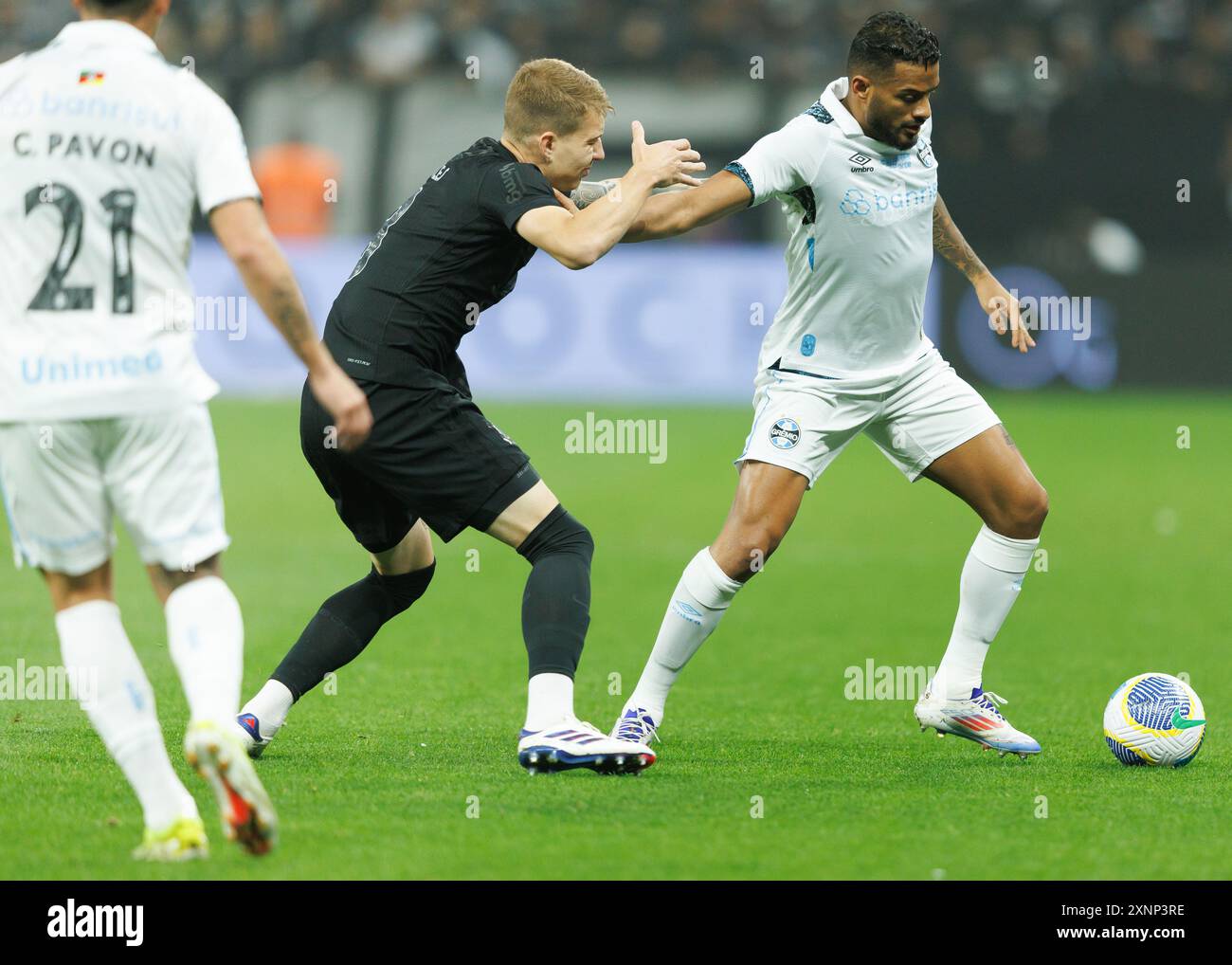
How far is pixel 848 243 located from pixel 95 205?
2899 millimetres

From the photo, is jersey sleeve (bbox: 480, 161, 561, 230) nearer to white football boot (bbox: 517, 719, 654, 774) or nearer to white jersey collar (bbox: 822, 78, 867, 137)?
white jersey collar (bbox: 822, 78, 867, 137)

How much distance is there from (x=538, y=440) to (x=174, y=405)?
12004mm

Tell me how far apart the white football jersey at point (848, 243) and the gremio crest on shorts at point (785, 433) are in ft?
0.80

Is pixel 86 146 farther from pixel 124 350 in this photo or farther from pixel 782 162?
pixel 782 162

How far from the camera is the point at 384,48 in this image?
951 inches

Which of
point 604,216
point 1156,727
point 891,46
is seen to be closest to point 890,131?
point 891,46

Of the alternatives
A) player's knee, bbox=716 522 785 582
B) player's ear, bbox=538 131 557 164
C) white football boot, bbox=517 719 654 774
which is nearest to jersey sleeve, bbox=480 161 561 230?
player's ear, bbox=538 131 557 164

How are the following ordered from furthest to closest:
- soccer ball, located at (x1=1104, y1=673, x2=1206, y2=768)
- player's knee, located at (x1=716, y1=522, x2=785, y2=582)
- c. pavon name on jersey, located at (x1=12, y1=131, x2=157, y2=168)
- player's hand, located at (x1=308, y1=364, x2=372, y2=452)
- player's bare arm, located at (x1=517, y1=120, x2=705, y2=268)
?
1. player's knee, located at (x1=716, y1=522, x2=785, y2=582)
2. soccer ball, located at (x1=1104, y1=673, x2=1206, y2=768)
3. player's bare arm, located at (x1=517, y1=120, x2=705, y2=268)
4. player's hand, located at (x1=308, y1=364, x2=372, y2=452)
5. c. pavon name on jersey, located at (x1=12, y1=131, x2=157, y2=168)

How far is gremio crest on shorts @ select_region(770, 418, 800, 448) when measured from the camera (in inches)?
249

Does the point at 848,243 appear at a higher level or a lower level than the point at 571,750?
higher

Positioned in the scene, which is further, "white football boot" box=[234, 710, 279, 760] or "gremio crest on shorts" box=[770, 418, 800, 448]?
"gremio crest on shorts" box=[770, 418, 800, 448]

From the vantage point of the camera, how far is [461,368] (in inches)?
239

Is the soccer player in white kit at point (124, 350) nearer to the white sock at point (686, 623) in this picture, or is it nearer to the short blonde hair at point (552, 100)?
the short blonde hair at point (552, 100)
